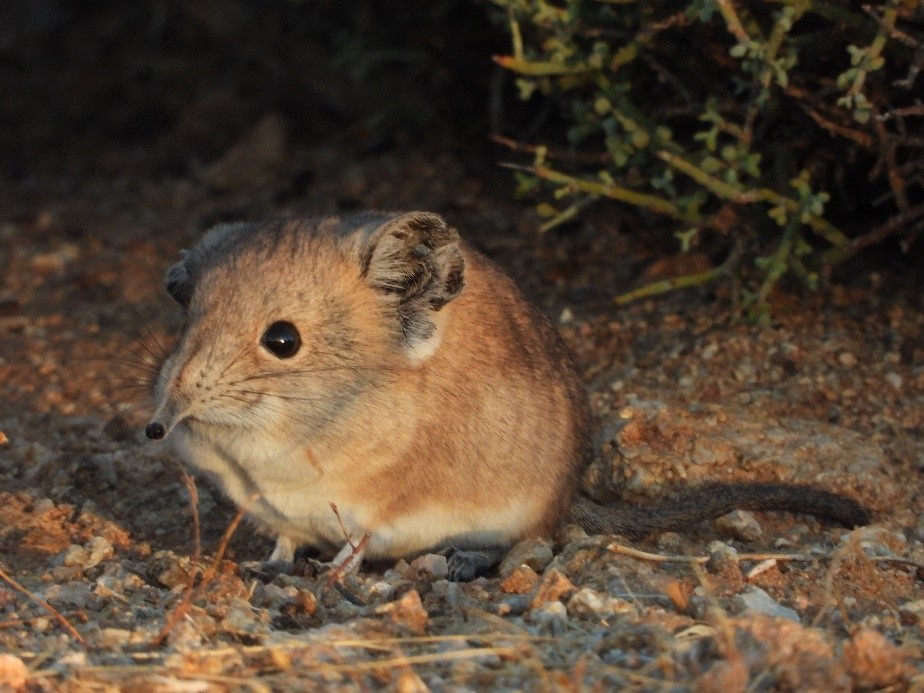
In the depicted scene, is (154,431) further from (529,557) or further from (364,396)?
(529,557)

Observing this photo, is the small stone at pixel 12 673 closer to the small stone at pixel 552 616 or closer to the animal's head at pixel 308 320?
the animal's head at pixel 308 320

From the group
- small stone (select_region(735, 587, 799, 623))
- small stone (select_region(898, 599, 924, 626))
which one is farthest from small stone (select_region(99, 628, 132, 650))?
small stone (select_region(898, 599, 924, 626))

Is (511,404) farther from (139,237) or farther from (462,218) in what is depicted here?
(139,237)

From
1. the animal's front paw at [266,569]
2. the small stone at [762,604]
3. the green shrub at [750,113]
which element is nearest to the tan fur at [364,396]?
the animal's front paw at [266,569]

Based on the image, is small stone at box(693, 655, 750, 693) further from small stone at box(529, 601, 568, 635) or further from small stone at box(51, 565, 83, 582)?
small stone at box(51, 565, 83, 582)

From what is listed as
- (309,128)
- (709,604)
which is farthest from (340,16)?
(709,604)
